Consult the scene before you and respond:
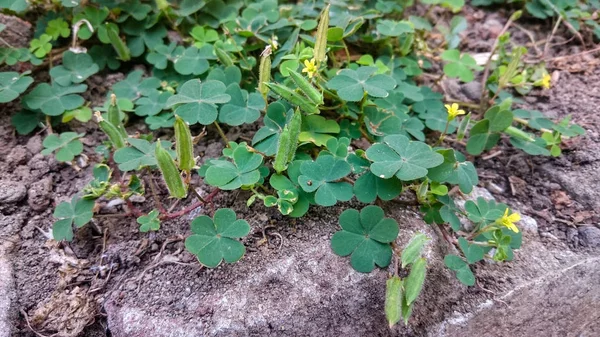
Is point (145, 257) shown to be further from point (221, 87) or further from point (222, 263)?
point (221, 87)

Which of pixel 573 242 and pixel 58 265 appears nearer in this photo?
pixel 58 265

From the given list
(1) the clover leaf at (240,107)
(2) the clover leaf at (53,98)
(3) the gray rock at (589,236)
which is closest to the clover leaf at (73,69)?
(2) the clover leaf at (53,98)

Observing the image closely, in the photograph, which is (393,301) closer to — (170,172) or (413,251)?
(413,251)

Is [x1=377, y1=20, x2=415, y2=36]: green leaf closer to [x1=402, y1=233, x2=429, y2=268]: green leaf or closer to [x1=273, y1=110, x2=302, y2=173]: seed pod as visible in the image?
[x1=273, y1=110, x2=302, y2=173]: seed pod

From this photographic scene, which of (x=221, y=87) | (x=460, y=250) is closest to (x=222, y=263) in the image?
(x=221, y=87)

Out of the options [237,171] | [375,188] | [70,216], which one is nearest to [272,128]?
[237,171]

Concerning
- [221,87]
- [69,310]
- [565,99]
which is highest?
[221,87]

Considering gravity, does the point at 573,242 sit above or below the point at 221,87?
below
